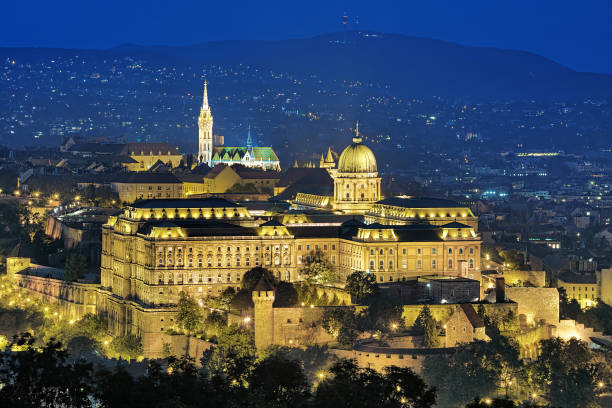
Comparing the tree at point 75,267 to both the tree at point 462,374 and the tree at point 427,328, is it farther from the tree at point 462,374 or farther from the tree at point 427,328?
the tree at point 462,374

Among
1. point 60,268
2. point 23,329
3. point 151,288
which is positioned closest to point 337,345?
point 151,288

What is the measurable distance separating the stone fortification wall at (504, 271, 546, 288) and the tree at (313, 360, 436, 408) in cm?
4146

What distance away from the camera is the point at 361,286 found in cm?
11662

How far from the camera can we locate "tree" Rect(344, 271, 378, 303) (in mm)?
115562

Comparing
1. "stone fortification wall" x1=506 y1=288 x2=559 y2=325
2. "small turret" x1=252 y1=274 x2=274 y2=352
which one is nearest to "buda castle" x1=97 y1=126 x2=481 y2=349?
"stone fortification wall" x1=506 y1=288 x2=559 y2=325

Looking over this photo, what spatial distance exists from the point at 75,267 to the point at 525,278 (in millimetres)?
39864

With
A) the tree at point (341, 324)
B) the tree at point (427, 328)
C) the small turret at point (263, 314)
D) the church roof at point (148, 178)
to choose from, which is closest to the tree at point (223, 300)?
the small turret at point (263, 314)

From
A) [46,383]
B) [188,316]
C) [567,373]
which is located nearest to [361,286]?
[188,316]

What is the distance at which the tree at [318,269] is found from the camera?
412 ft

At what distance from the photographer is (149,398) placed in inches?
3083

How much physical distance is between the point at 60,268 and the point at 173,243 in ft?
98.2

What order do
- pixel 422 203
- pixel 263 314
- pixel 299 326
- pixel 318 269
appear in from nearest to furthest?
pixel 263 314
pixel 299 326
pixel 318 269
pixel 422 203

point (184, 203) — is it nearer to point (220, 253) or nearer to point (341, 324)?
point (220, 253)

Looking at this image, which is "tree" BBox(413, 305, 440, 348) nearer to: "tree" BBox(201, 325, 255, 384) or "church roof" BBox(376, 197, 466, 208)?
"tree" BBox(201, 325, 255, 384)
